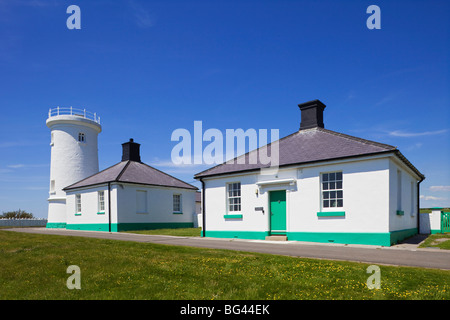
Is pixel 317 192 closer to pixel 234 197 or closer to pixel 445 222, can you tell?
pixel 234 197

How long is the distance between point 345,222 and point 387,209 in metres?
1.84

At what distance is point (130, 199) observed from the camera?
25703mm

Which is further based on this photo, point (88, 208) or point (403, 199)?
point (88, 208)

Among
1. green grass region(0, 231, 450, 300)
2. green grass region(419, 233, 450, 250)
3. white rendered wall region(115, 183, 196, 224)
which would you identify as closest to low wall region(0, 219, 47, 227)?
white rendered wall region(115, 183, 196, 224)

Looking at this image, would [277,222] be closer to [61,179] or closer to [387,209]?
[387,209]

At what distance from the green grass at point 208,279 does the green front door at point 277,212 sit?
7.41 m

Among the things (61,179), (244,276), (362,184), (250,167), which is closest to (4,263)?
→ (244,276)

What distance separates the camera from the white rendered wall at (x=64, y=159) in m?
31.5

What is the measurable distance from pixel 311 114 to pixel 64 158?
974 inches

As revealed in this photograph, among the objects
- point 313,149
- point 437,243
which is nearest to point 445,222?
point 437,243

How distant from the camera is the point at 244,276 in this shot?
6.77 meters

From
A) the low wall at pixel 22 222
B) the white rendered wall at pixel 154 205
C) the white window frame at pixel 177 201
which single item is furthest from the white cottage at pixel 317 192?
the low wall at pixel 22 222

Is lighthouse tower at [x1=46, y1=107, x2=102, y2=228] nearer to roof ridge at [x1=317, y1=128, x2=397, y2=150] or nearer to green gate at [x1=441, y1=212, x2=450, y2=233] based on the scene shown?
roof ridge at [x1=317, y1=128, x2=397, y2=150]

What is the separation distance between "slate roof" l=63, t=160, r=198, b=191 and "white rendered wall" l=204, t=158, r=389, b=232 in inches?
376
